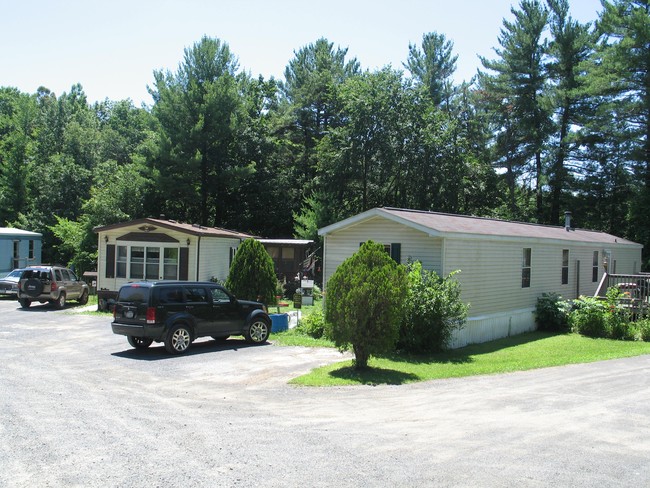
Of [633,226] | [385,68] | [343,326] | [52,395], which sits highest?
[385,68]

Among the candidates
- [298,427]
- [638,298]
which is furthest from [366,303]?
[638,298]

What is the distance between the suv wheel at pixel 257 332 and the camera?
50.7 ft

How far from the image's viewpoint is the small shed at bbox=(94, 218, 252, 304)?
910 inches

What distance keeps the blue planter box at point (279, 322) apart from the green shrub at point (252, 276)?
104cm

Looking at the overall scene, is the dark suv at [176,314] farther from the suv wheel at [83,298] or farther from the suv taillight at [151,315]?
the suv wheel at [83,298]

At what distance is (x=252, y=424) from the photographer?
7.91 m

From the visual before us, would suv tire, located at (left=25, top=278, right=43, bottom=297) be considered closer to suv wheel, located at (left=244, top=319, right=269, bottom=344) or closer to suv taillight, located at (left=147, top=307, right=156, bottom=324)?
suv wheel, located at (left=244, top=319, right=269, bottom=344)

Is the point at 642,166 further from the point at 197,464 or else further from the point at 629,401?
the point at 197,464

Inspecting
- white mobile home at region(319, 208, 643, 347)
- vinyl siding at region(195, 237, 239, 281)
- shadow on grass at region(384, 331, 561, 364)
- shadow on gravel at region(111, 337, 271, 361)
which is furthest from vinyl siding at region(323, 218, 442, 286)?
vinyl siding at region(195, 237, 239, 281)

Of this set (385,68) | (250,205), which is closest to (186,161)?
(250,205)

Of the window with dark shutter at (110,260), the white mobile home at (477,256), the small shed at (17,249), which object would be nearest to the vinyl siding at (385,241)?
the white mobile home at (477,256)

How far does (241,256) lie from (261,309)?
3329 mm

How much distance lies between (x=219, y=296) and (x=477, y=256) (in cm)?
790

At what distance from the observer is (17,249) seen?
1226 inches
